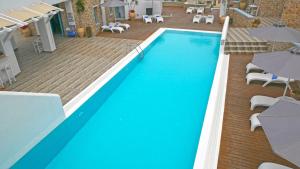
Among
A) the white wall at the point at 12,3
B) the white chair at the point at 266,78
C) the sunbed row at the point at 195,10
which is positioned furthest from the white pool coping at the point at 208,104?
the sunbed row at the point at 195,10

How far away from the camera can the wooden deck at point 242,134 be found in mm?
6488

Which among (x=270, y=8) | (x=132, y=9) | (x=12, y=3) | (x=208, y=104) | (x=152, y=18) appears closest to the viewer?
(x=208, y=104)

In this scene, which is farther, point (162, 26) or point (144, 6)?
point (144, 6)

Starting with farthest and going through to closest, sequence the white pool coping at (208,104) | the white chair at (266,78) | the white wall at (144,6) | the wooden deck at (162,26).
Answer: the white wall at (144,6) < the wooden deck at (162,26) < the white chair at (266,78) < the white pool coping at (208,104)

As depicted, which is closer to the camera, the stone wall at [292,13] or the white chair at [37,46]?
the stone wall at [292,13]

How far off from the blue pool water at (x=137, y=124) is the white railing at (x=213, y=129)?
0.80m

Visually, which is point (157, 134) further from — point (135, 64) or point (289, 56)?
point (135, 64)

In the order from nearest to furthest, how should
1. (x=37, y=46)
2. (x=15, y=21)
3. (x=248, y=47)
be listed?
1. (x=15, y=21)
2. (x=248, y=47)
3. (x=37, y=46)

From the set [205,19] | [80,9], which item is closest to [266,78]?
[80,9]

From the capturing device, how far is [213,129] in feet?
25.9

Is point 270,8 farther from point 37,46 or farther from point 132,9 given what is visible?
point 37,46

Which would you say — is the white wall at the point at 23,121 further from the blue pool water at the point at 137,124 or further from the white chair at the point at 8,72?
the white chair at the point at 8,72

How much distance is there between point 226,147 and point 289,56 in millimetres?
3697

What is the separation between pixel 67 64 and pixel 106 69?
8.58 feet
